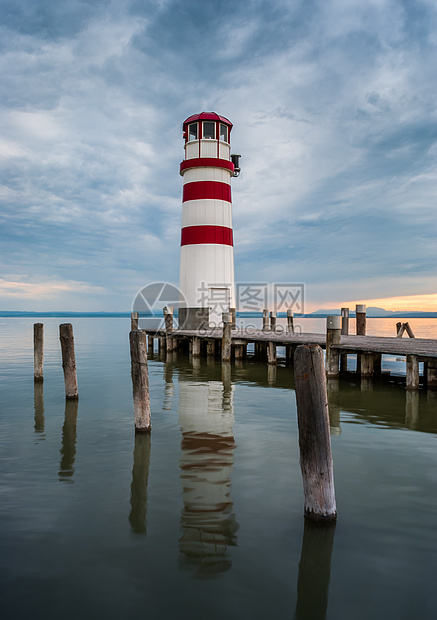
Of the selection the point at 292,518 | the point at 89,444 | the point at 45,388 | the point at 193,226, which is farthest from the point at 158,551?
the point at 193,226

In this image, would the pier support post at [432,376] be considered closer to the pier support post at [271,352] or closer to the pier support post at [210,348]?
the pier support post at [271,352]

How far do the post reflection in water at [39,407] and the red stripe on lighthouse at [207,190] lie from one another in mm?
12061

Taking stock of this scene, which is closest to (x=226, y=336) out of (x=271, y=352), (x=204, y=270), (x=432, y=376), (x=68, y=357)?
(x=271, y=352)

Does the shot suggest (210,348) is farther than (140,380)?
Yes

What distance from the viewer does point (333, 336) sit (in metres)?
14.5

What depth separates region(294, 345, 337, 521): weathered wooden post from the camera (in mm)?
4734

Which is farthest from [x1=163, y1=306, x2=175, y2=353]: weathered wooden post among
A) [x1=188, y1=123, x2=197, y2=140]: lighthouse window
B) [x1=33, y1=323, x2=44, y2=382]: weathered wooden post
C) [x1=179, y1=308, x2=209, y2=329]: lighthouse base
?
[x1=33, y1=323, x2=44, y2=382]: weathered wooden post

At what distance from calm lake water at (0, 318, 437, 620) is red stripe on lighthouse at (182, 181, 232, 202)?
46.8 ft

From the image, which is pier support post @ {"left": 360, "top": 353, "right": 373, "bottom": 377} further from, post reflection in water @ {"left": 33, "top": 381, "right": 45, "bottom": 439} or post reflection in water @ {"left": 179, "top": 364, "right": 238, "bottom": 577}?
post reflection in water @ {"left": 33, "top": 381, "right": 45, "bottom": 439}

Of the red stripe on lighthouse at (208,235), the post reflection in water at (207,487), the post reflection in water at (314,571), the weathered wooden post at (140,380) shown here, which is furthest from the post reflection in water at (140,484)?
the red stripe on lighthouse at (208,235)

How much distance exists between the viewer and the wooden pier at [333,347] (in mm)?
12961

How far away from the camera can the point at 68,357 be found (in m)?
11.4

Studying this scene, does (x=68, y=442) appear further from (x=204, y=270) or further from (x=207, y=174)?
(x=207, y=174)

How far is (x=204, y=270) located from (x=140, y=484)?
647 inches
